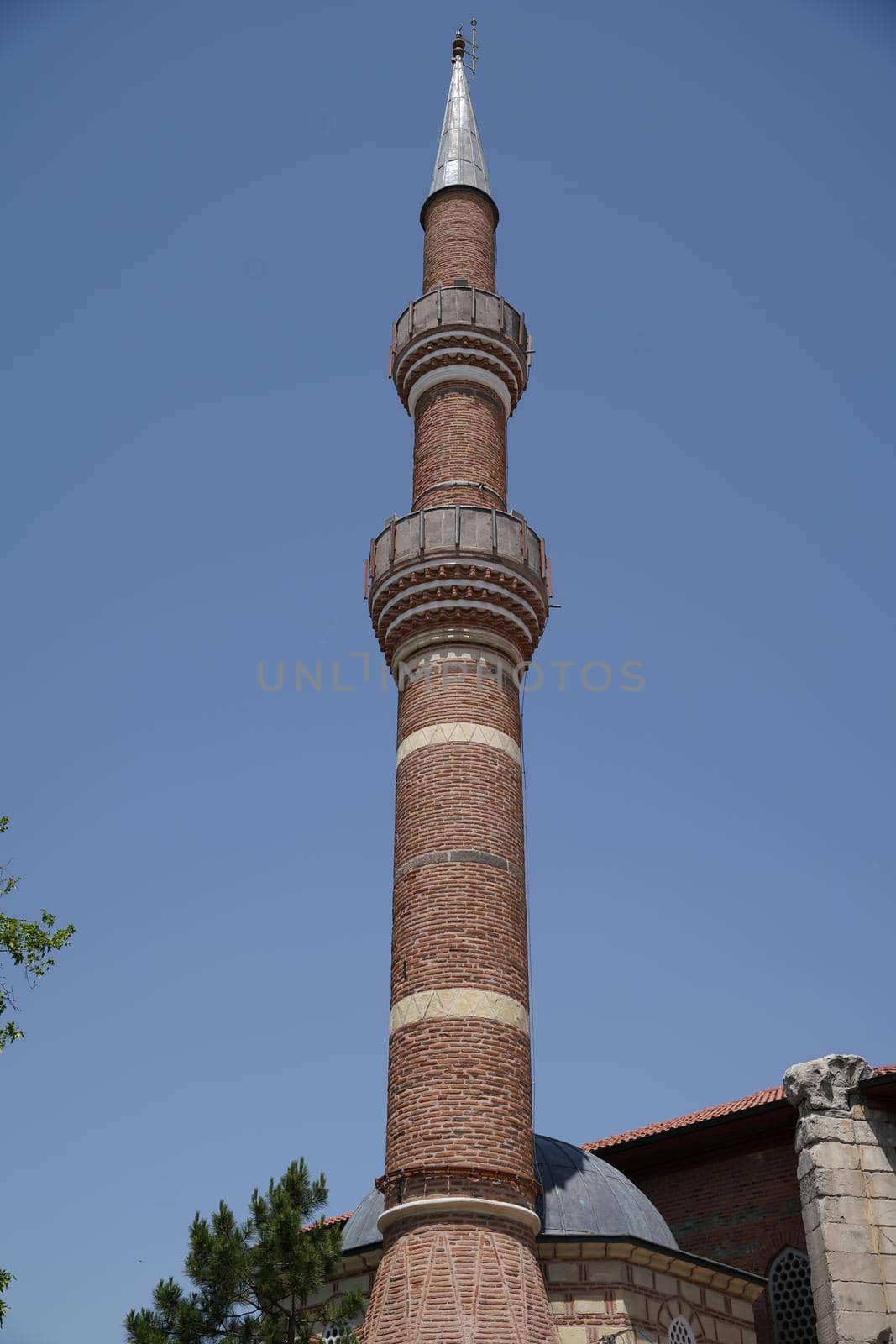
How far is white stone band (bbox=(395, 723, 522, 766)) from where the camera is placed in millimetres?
16953

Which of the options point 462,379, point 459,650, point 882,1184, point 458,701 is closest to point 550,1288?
point 882,1184

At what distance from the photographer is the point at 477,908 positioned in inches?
618

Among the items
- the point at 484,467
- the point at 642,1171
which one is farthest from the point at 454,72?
the point at 642,1171

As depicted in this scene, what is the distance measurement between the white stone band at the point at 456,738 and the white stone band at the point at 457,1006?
308cm

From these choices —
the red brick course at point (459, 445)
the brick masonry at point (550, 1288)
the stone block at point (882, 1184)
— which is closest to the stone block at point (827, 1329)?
the stone block at point (882, 1184)


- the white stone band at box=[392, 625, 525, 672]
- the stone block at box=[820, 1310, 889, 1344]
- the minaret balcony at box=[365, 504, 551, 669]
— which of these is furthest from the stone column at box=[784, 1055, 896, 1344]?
the minaret balcony at box=[365, 504, 551, 669]

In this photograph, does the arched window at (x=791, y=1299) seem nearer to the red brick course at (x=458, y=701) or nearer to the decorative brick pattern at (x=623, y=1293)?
the decorative brick pattern at (x=623, y=1293)

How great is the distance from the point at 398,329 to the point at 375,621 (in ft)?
16.2

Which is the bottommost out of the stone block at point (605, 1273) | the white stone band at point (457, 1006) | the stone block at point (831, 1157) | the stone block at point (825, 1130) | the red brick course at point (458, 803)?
the stone block at point (605, 1273)

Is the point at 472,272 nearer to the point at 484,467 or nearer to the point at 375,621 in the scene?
the point at 484,467

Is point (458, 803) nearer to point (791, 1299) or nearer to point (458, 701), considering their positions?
point (458, 701)

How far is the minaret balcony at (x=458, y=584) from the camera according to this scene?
18.0 metres

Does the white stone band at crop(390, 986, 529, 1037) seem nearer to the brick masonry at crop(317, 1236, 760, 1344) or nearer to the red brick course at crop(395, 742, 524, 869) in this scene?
the red brick course at crop(395, 742, 524, 869)

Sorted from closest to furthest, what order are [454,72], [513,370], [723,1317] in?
[723,1317], [513,370], [454,72]
